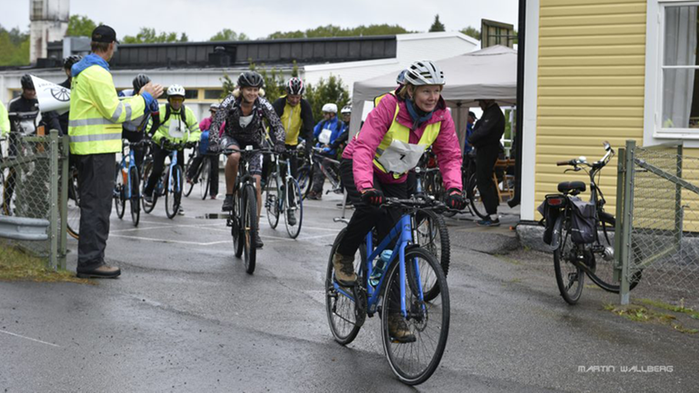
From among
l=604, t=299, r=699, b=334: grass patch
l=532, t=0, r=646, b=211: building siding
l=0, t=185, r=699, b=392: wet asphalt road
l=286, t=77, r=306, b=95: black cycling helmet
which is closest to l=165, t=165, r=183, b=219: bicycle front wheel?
l=286, t=77, r=306, b=95: black cycling helmet

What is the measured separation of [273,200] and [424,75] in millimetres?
7266

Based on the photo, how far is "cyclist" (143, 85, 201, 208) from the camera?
14.9 meters

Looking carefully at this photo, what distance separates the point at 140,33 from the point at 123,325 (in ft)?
373

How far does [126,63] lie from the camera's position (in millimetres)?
58438

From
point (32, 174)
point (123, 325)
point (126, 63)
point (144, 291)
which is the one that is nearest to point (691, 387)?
point (123, 325)

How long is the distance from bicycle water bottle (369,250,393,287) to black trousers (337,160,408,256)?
0.65ft

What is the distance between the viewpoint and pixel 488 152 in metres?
15.6

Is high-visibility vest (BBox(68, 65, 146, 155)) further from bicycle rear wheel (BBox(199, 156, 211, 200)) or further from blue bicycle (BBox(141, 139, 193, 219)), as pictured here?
bicycle rear wheel (BBox(199, 156, 211, 200))

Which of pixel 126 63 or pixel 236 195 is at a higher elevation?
pixel 126 63

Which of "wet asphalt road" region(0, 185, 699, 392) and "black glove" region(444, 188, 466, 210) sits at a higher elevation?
"black glove" region(444, 188, 466, 210)

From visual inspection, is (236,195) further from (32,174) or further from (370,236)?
(370,236)

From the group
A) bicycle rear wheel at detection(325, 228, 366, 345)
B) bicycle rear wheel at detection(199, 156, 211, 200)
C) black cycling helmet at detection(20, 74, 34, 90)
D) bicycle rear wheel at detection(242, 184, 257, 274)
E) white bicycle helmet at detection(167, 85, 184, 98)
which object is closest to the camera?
bicycle rear wheel at detection(325, 228, 366, 345)

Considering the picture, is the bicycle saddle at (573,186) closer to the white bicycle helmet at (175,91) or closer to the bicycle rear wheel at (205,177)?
the white bicycle helmet at (175,91)

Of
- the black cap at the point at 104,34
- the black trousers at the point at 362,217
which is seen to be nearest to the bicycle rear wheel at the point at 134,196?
the black cap at the point at 104,34
